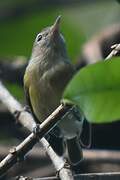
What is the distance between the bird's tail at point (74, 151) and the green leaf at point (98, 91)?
1.89m

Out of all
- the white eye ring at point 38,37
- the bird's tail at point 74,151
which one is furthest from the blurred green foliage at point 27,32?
the bird's tail at point 74,151

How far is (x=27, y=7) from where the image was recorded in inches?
138

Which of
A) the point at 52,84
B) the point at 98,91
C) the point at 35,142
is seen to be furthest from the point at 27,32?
the point at 98,91

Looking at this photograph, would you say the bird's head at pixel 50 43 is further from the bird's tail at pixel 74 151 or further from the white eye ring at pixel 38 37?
the bird's tail at pixel 74 151

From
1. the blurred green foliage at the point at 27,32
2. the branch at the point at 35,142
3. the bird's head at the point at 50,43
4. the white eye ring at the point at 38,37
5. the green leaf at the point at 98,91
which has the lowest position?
the green leaf at the point at 98,91

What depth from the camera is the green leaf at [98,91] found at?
0.97m

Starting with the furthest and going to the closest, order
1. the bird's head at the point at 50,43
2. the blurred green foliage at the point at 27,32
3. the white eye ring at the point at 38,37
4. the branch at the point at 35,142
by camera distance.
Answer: the blurred green foliage at the point at 27,32 → the white eye ring at the point at 38,37 → the bird's head at the point at 50,43 → the branch at the point at 35,142

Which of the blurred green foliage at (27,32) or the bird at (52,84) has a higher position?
the blurred green foliage at (27,32)

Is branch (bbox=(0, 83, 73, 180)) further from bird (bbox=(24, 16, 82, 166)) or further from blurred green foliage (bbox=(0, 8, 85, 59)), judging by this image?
blurred green foliage (bbox=(0, 8, 85, 59))

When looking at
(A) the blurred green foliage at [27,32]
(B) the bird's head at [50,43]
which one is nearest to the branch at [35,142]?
(B) the bird's head at [50,43]

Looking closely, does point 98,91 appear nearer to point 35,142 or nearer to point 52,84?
point 35,142

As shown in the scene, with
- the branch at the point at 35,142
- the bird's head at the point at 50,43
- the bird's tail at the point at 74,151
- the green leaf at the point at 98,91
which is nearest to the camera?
the green leaf at the point at 98,91

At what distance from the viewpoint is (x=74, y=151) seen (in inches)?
126

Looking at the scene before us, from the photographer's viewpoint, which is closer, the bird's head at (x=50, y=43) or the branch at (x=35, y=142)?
the branch at (x=35, y=142)
